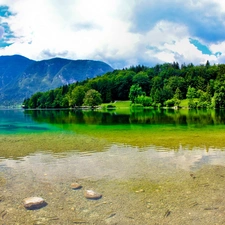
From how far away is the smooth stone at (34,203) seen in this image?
11.0 metres

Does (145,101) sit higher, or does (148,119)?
(145,101)

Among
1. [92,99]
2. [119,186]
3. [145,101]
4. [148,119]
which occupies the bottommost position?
[119,186]

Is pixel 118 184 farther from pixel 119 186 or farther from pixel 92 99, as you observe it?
pixel 92 99

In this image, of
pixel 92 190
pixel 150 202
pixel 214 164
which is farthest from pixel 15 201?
pixel 214 164

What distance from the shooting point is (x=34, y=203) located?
11.1 meters

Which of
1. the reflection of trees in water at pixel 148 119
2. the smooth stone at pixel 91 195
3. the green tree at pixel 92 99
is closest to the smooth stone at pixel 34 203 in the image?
the smooth stone at pixel 91 195

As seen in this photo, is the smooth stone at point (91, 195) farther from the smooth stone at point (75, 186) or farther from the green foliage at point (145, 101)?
the green foliage at point (145, 101)

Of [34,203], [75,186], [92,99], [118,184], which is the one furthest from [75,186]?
[92,99]

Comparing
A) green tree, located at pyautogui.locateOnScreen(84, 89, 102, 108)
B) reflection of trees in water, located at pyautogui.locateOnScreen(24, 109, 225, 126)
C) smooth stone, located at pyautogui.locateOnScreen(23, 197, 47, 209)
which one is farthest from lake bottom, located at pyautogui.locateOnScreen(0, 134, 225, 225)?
green tree, located at pyautogui.locateOnScreen(84, 89, 102, 108)

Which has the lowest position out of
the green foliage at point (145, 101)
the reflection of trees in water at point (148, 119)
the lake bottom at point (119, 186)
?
the lake bottom at point (119, 186)

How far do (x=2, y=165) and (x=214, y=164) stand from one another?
14.7 meters

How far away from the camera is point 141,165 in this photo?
57.8 feet

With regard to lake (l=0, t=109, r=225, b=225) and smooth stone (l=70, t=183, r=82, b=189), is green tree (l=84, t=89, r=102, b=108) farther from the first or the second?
smooth stone (l=70, t=183, r=82, b=189)

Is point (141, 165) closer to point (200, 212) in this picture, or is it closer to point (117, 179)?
point (117, 179)
